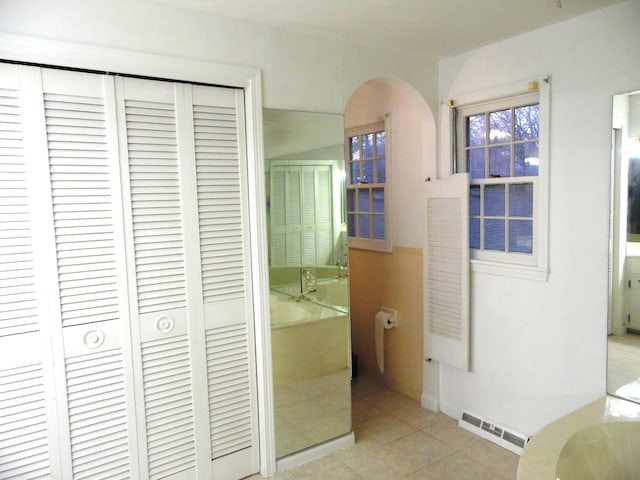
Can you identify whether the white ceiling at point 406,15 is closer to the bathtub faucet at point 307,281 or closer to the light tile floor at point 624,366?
the bathtub faucet at point 307,281

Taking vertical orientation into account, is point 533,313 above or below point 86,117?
below

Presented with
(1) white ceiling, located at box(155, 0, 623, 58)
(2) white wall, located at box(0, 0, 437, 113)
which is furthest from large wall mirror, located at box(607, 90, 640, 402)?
(2) white wall, located at box(0, 0, 437, 113)

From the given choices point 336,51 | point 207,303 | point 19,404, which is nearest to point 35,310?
point 19,404

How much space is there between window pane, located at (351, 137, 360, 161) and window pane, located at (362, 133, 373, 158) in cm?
7

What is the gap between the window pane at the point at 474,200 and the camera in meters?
3.20

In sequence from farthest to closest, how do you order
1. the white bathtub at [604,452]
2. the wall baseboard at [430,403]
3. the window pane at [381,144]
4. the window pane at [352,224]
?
the window pane at [352,224], the window pane at [381,144], the wall baseboard at [430,403], the white bathtub at [604,452]

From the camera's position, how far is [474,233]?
3225 millimetres

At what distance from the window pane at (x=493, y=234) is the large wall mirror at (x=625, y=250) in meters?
0.71

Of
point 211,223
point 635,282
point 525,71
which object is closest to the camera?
point 635,282

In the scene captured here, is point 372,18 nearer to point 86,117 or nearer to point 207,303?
point 86,117

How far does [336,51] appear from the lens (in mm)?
2867

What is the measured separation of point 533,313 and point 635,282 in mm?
602

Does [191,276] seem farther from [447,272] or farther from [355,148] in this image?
[355,148]

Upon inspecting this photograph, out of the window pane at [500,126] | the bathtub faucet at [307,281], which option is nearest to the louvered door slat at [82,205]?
the bathtub faucet at [307,281]
